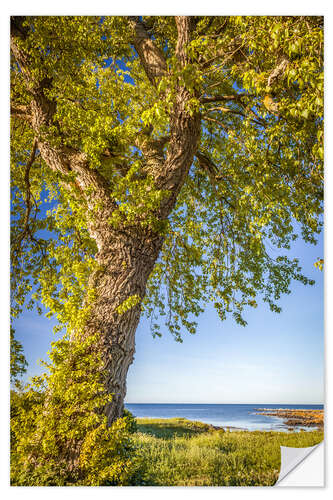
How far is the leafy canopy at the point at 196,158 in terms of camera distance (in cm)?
258

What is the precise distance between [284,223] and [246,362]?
1.57 metres

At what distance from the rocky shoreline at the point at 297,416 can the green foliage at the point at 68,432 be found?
1528 mm

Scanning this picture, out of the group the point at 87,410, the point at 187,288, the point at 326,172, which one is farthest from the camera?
the point at 187,288

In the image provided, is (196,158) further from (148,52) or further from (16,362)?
(16,362)

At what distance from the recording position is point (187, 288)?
426 centimetres

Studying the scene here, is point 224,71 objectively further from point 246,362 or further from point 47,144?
point 246,362

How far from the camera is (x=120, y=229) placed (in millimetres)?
2895

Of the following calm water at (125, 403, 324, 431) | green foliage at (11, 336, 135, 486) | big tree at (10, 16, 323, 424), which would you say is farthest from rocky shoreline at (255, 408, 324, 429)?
green foliage at (11, 336, 135, 486)

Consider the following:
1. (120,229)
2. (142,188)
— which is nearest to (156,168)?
(142,188)

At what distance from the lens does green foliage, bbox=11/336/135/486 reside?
2.22 metres

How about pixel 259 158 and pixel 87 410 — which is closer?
pixel 87 410

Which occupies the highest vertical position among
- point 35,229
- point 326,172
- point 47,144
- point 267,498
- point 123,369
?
point 47,144

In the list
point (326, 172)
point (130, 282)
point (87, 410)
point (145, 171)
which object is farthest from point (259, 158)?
point (87, 410)

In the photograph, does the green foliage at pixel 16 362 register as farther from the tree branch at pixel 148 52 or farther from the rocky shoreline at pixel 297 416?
the tree branch at pixel 148 52
